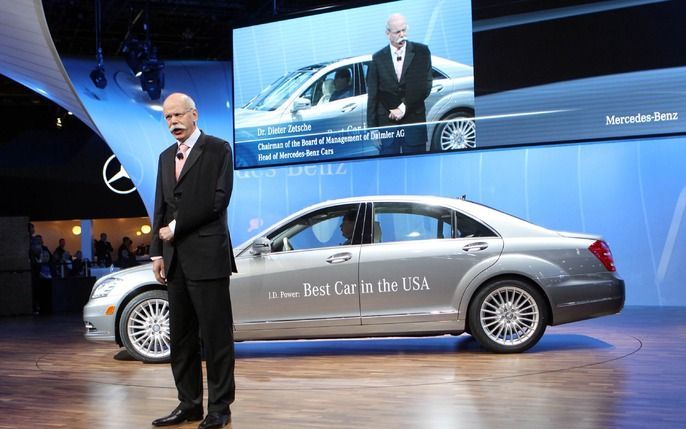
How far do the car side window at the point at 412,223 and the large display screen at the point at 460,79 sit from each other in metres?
4.25

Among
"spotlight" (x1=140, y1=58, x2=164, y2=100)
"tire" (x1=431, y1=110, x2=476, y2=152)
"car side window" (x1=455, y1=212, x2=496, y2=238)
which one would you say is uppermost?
"spotlight" (x1=140, y1=58, x2=164, y2=100)

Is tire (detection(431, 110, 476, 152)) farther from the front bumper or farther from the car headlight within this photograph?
the front bumper

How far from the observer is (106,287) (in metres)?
7.16

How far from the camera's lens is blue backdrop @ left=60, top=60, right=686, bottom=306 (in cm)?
1050

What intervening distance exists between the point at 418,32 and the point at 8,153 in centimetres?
1417

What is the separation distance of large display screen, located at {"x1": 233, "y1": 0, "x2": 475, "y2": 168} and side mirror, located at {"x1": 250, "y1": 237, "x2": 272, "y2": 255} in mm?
4990

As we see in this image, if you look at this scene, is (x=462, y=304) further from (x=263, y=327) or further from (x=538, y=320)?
(x=263, y=327)

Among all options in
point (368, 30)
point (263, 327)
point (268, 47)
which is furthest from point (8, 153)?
point (263, 327)

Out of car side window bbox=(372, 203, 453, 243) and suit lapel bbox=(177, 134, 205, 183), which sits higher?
suit lapel bbox=(177, 134, 205, 183)

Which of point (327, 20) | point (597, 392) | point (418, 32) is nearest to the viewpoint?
point (597, 392)

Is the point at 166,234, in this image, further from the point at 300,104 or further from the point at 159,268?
the point at 300,104

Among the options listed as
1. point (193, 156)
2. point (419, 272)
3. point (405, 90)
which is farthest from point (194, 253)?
point (405, 90)

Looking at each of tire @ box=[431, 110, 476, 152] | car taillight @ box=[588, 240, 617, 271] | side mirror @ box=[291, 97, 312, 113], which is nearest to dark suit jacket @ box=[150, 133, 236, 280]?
car taillight @ box=[588, 240, 617, 271]

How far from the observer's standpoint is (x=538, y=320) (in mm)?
6699
